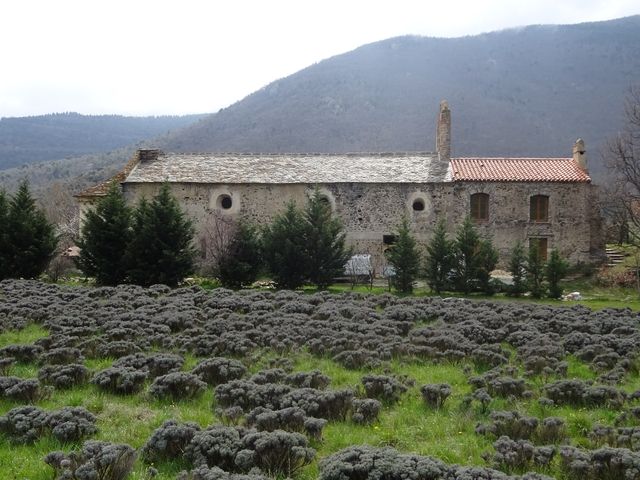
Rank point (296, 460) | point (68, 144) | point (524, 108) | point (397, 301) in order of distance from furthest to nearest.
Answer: point (68, 144)
point (524, 108)
point (397, 301)
point (296, 460)

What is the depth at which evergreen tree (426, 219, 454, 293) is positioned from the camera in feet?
81.3

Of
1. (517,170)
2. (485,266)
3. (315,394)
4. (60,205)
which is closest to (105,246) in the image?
(485,266)

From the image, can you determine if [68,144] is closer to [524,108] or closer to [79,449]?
[524,108]

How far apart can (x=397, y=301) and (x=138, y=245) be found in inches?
409

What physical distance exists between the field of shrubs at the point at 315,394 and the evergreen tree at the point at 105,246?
7910mm

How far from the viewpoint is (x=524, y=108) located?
292 ft

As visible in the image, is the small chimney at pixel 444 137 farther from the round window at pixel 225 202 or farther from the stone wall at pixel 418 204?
the round window at pixel 225 202

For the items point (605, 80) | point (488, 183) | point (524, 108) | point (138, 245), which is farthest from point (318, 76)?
point (138, 245)

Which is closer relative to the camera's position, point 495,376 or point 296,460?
point 296,460

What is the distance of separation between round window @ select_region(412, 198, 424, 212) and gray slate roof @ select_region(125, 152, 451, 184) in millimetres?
904

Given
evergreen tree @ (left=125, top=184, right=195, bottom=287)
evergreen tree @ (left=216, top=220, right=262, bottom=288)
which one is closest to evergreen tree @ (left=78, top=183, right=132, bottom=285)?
evergreen tree @ (left=125, top=184, right=195, bottom=287)

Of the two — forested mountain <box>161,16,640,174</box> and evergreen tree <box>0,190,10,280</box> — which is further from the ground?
forested mountain <box>161,16,640,174</box>

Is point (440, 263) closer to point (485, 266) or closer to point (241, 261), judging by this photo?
point (485, 266)

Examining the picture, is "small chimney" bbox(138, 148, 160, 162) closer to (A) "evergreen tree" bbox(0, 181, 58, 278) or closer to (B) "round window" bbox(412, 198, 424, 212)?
(A) "evergreen tree" bbox(0, 181, 58, 278)
